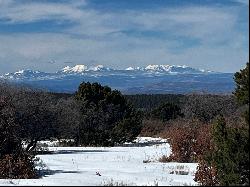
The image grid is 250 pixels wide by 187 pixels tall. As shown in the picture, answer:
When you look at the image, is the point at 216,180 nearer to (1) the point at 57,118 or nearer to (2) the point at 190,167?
(2) the point at 190,167

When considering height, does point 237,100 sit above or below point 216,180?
above

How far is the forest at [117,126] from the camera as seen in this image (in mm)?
11289

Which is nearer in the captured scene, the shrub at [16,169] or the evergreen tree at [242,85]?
the evergreen tree at [242,85]

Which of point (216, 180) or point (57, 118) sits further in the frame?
point (57, 118)

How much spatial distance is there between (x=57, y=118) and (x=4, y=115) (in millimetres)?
11534

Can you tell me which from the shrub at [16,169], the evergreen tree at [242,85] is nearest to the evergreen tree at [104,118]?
the shrub at [16,169]

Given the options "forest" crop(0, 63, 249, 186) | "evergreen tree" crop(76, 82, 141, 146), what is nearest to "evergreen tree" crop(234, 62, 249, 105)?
"forest" crop(0, 63, 249, 186)

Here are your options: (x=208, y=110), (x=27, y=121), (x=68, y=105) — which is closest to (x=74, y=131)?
(x=68, y=105)

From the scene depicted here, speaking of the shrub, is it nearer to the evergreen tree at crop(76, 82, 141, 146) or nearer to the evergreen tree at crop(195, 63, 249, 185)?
the evergreen tree at crop(195, 63, 249, 185)

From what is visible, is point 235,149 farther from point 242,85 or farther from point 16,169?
point 16,169

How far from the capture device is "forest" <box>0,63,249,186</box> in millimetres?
11289

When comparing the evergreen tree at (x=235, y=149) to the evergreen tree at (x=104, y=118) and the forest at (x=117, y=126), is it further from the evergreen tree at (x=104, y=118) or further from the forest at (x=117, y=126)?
the evergreen tree at (x=104, y=118)

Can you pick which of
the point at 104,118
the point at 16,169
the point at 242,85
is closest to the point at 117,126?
the point at 104,118

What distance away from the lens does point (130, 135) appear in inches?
1385
